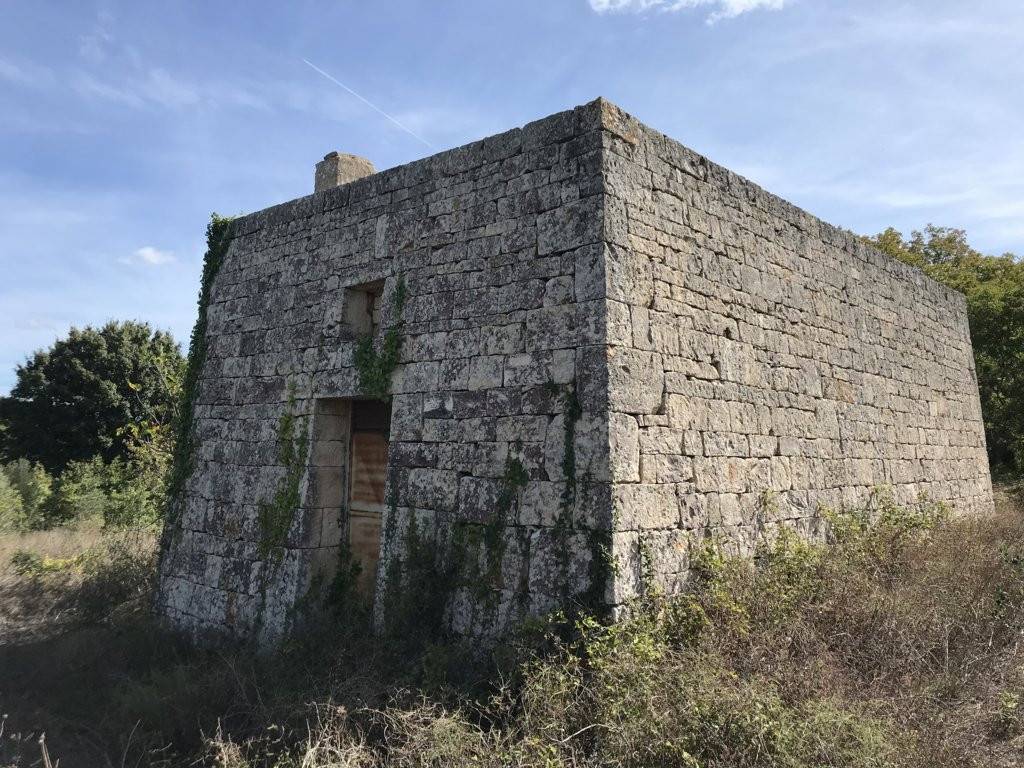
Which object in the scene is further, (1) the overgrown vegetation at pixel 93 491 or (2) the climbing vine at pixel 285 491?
(1) the overgrown vegetation at pixel 93 491

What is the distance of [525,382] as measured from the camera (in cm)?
478

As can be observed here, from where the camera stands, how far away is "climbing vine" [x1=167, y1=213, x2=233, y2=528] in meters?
7.07

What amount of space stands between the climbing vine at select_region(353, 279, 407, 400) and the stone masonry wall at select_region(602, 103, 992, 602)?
1.96 metres

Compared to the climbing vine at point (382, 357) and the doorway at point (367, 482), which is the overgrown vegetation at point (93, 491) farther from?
the climbing vine at point (382, 357)

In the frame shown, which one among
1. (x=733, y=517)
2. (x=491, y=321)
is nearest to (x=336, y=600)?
(x=491, y=321)

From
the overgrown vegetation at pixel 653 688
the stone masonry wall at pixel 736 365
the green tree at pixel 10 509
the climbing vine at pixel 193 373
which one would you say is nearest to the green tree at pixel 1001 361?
the stone masonry wall at pixel 736 365

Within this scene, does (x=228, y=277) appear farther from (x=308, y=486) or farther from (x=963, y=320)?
(x=963, y=320)

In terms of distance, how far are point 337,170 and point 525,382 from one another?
401cm

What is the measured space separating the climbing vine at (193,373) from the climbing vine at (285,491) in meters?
1.47

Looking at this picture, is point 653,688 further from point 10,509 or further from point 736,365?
point 10,509

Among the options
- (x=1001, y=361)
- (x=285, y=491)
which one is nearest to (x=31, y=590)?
(x=285, y=491)

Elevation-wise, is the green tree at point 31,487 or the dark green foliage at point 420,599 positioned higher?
the green tree at point 31,487

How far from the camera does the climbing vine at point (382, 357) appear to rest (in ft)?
18.4

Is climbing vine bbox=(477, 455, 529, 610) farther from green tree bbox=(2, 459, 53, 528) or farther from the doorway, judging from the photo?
green tree bbox=(2, 459, 53, 528)
